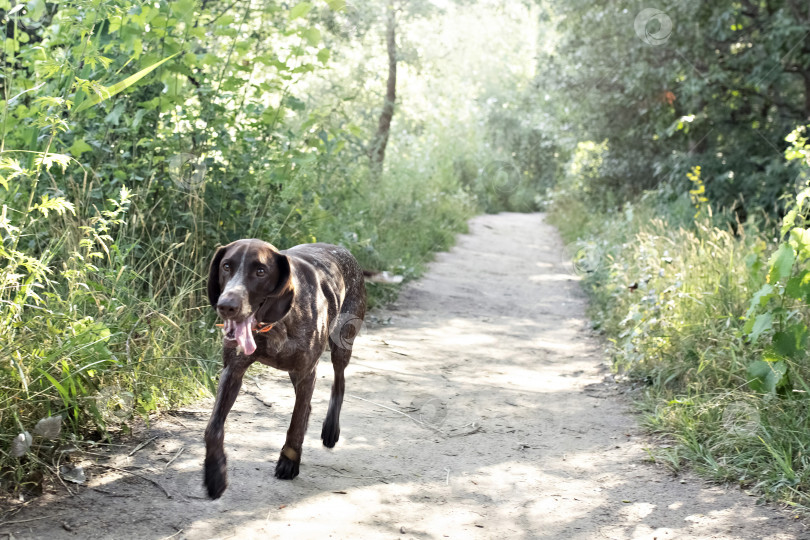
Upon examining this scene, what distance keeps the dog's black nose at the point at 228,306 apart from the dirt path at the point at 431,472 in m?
0.92

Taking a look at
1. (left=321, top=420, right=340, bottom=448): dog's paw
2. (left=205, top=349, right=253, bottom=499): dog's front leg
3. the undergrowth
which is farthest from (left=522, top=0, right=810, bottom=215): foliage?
(left=205, top=349, right=253, bottom=499): dog's front leg

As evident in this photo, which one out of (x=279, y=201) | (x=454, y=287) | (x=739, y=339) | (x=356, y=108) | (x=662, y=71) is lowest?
(x=454, y=287)

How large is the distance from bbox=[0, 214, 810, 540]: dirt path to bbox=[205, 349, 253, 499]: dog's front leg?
5.5 inches

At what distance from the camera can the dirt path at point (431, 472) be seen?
3.17 m

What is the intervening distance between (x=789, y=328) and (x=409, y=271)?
5.87 meters

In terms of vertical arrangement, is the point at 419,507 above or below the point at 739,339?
below

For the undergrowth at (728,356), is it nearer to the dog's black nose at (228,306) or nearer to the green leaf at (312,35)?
the dog's black nose at (228,306)

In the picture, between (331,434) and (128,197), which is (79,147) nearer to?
(128,197)

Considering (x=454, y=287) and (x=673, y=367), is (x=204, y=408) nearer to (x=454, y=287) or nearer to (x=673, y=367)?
(x=673, y=367)

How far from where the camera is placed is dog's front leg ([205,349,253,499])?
3145mm

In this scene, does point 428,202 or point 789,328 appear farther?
point 428,202

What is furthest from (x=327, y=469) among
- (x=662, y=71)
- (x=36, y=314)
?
(x=662, y=71)

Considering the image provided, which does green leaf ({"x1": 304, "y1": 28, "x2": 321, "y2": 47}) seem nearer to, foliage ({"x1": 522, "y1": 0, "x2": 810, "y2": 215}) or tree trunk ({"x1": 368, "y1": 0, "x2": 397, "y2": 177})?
foliage ({"x1": 522, "y1": 0, "x2": 810, "y2": 215})

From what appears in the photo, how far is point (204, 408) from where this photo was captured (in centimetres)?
446
